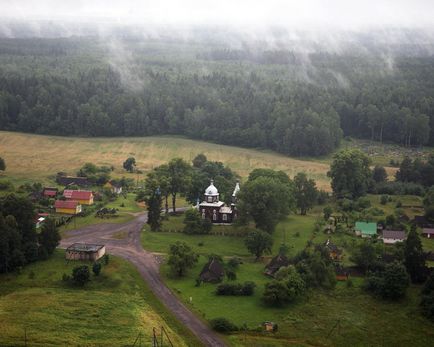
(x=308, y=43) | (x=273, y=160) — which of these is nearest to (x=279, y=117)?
(x=273, y=160)

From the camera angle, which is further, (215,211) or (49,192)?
(49,192)

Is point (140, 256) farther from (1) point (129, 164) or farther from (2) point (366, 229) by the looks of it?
(1) point (129, 164)

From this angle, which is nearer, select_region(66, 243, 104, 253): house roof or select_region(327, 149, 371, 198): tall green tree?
select_region(66, 243, 104, 253): house roof

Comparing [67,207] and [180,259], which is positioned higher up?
[67,207]

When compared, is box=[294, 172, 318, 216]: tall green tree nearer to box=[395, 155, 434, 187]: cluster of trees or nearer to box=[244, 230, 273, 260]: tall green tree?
box=[244, 230, 273, 260]: tall green tree

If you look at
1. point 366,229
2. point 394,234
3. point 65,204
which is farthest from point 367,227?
point 65,204

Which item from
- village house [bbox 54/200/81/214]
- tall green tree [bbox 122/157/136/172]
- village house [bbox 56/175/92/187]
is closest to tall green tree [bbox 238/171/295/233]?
village house [bbox 54/200/81/214]
